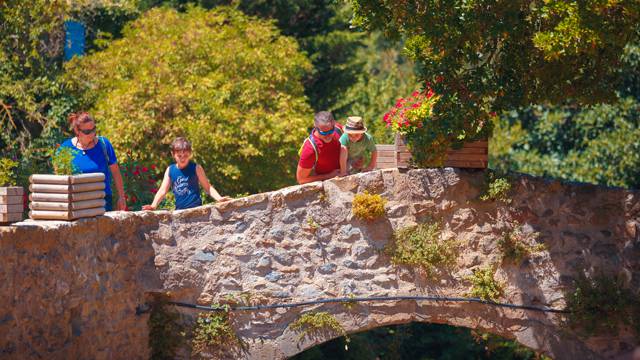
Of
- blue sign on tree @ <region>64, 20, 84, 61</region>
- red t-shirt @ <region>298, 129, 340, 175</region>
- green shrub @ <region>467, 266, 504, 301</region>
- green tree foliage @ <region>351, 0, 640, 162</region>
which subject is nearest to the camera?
green tree foliage @ <region>351, 0, 640, 162</region>

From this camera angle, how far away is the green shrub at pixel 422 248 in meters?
9.56

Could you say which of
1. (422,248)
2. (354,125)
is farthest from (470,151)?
(354,125)

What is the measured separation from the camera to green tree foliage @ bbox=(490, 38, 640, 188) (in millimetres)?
16953

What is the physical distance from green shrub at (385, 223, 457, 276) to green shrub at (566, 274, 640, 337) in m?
1.25

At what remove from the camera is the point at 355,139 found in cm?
953

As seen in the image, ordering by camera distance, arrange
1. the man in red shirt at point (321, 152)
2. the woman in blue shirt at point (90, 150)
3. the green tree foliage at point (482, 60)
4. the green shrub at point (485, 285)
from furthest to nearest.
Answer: the green shrub at point (485, 285) < the man in red shirt at point (321, 152) < the green tree foliage at point (482, 60) < the woman in blue shirt at point (90, 150)

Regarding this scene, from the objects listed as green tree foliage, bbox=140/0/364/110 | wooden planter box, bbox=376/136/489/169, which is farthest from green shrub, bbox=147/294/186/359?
green tree foliage, bbox=140/0/364/110

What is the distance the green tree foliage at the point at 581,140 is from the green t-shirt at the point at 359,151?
674 cm

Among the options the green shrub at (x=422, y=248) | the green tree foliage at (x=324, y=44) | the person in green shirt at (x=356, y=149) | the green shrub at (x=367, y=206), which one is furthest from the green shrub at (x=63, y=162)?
the green tree foliage at (x=324, y=44)

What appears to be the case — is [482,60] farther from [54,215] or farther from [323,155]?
[54,215]

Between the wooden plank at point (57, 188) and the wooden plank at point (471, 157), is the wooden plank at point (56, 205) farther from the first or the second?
the wooden plank at point (471, 157)

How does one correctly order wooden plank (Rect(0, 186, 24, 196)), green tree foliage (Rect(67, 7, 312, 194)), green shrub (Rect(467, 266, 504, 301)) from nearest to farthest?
1. wooden plank (Rect(0, 186, 24, 196))
2. green shrub (Rect(467, 266, 504, 301))
3. green tree foliage (Rect(67, 7, 312, 194))

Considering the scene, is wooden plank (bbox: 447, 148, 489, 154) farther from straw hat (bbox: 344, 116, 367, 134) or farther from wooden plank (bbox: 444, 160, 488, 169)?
straw hat (bbox: 344, 116, 367, 134)

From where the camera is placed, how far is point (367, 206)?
9.48 meters
